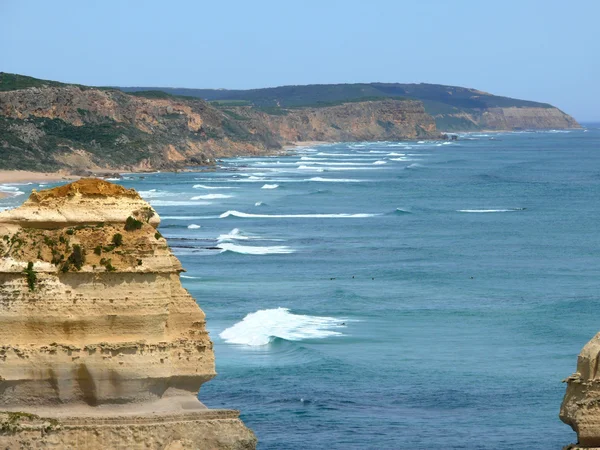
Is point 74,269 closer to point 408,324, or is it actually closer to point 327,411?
point 327,411

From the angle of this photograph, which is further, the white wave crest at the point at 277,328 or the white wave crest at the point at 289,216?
the white wave crest at the point at 289,216

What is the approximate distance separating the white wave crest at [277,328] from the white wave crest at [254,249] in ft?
67.1

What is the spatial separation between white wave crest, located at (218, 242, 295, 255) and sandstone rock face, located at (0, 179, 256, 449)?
48528 millimetres

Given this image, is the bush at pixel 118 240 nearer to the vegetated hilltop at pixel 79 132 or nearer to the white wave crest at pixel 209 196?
the white wave crest at pixel 209 196

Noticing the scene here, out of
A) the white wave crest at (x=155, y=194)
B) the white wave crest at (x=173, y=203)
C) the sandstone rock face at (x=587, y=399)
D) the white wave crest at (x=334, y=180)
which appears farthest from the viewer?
the white wave crest at (x=334, y=180)

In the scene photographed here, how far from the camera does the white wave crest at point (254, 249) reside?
70.6 m

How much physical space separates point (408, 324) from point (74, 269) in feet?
92.0

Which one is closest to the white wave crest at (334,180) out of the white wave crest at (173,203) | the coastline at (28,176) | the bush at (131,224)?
the coastline at (28,176)

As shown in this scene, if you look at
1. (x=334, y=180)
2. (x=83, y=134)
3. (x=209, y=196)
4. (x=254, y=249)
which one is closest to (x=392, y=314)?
(x=254, y=249)

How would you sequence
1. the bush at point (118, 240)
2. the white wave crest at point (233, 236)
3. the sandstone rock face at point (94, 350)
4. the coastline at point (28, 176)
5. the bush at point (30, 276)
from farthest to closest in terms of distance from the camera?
the coastline at point (28, 176) → the white wave crest at point (233, 236) → the bush at point (118, 240) → the bush at point (30, 276) → the sandstone rock face at point (94, 350)

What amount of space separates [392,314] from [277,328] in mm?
5478

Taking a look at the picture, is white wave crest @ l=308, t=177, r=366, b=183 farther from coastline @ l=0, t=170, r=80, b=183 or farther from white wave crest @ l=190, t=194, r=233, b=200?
white wave crest @ l=190, t=194, r=233, b=200

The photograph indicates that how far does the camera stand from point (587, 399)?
17703 millimetres

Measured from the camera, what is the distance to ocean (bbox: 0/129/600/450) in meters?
33.6
